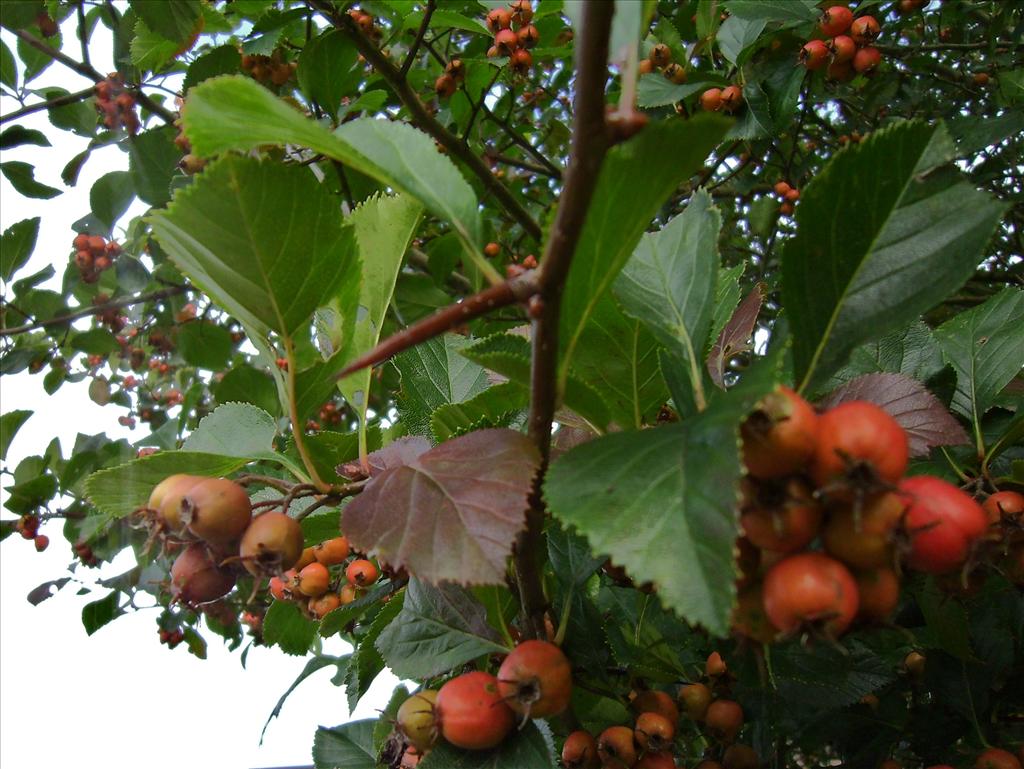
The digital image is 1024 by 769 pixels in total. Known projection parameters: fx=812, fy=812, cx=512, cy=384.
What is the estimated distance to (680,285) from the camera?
945 millimetres

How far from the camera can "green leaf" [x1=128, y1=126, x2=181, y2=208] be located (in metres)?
2.76

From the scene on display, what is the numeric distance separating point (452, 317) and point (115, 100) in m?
2.54

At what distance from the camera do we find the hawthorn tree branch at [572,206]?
587 millimetres

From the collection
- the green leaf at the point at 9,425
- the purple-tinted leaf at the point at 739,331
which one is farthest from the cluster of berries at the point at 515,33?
the green leaf at the point at 9,425

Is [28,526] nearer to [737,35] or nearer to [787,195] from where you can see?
[737,35]

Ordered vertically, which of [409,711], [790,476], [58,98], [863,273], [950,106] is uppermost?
[58,98]

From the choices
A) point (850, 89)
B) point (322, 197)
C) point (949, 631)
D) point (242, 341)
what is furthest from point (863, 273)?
point (242, 341)

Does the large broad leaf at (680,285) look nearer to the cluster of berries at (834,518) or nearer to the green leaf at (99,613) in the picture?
the cluster of berries at (834,518)

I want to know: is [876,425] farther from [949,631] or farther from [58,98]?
[58,98]

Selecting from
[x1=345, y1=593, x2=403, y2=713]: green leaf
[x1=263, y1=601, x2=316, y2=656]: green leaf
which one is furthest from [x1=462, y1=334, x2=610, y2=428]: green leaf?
[x1=263, y1=601, x2=316, y2=656]: green leaf

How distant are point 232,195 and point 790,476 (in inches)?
23.7

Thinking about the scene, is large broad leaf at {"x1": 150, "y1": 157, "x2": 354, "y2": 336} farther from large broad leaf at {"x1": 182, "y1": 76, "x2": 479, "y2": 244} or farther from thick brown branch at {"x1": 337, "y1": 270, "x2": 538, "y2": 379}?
thick brown branch at {"x1": 337, "y1": 270, "x2": 538, "y2": 379}

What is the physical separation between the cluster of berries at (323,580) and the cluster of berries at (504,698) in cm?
57

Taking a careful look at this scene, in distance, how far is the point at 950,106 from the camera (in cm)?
318
